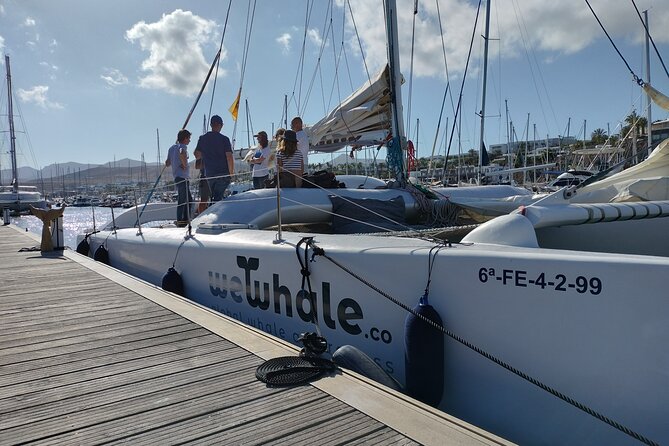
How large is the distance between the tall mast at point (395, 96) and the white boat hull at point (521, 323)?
3434 millimetres

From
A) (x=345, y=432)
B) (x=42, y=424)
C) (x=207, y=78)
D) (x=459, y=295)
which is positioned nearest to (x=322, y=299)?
(x=459, y=295)

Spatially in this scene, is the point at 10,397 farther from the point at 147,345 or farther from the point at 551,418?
the point at 551,418

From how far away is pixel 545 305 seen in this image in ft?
7.89

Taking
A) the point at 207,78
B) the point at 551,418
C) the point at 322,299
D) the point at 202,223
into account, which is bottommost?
the point at 551,418

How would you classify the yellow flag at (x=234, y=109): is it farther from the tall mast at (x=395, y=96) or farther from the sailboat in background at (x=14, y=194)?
the sailboat in background at (x=14, y=194)

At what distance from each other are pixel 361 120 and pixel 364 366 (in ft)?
19.4

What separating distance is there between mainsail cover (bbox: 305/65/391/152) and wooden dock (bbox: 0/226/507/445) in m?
4.59

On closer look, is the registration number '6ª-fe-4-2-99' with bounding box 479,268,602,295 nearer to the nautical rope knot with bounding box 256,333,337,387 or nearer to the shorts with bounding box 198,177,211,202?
the nautical rope knot with bounding box 256,333,337,387

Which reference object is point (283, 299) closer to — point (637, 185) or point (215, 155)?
point (637, 185)

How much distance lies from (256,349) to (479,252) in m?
1.50

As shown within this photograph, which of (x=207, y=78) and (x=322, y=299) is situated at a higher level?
(x=207, y=78)

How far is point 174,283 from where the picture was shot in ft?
17.0

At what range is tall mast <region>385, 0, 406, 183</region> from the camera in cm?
670

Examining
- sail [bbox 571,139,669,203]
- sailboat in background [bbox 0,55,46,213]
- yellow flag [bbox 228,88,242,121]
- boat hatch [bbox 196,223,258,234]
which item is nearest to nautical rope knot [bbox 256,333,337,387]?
boat hatch [bbox 196,223,258,234]
